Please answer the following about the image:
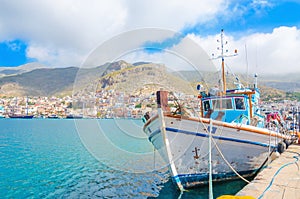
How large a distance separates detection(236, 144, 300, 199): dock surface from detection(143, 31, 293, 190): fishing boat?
1.77 meters

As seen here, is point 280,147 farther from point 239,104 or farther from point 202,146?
point 202,146

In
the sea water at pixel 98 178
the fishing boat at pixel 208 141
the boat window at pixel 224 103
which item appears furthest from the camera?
the boat window at pixel 224 103

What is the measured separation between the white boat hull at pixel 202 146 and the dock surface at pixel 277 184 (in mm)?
1934

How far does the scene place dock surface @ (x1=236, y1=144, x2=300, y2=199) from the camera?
5.94 m

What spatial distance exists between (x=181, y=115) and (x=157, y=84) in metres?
2.81

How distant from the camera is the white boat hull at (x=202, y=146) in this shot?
1064 centimetres

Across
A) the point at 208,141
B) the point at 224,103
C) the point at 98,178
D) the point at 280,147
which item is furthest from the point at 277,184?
the point at 98,178

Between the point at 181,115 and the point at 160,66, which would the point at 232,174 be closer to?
the point at 181,115

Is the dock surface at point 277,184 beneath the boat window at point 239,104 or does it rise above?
beneath

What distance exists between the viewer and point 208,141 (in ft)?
35.4

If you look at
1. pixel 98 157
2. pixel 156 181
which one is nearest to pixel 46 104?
pixel 98 157

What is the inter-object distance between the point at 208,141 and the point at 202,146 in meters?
0.41

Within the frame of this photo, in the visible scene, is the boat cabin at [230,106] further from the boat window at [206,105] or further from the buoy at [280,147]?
the buoy at [280,147]

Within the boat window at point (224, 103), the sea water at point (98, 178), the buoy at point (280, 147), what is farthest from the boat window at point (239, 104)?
the sea water at point (98, 178)
